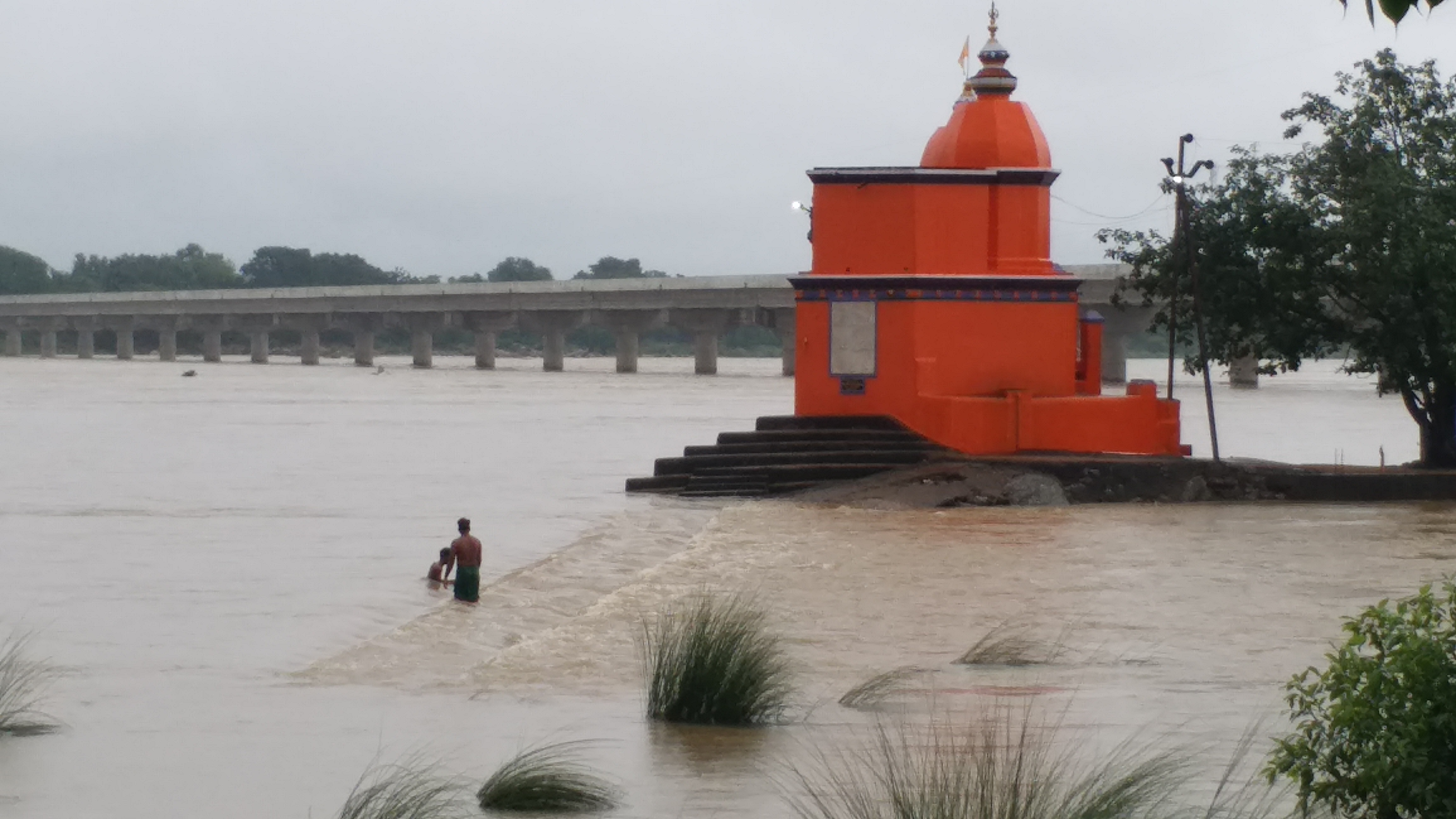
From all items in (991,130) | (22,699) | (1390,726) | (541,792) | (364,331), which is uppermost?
(991,130)

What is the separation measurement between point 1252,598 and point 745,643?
24.5 feet

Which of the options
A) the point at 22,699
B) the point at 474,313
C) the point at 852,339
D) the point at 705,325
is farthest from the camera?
the point at 474,313

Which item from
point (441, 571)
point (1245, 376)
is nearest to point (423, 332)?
point (1245, 376)

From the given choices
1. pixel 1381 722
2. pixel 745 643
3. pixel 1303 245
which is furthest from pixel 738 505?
pixel 1381 722

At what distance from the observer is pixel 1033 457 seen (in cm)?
2611

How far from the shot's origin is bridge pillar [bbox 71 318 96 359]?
12993 cm

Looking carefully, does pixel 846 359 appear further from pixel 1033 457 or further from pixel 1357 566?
pixel 1357 566

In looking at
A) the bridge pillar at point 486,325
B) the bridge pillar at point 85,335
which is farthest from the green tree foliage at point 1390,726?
the bridge pillar at point 85,335

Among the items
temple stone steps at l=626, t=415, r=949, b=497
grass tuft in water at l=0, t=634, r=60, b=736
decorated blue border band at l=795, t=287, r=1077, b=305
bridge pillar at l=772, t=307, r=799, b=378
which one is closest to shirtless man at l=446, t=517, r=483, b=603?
grass tuft in water at l=0, t=634, r=60, b=736

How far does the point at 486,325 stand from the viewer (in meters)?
104

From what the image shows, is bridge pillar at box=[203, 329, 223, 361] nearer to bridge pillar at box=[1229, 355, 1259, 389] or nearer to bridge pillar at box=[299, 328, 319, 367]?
bridge pillar at box=[299, 328, 319, 367]

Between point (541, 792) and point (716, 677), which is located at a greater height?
point (716, 677)

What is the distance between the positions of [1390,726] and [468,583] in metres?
11.5

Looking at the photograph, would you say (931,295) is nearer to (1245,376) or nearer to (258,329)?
(1245,376)
